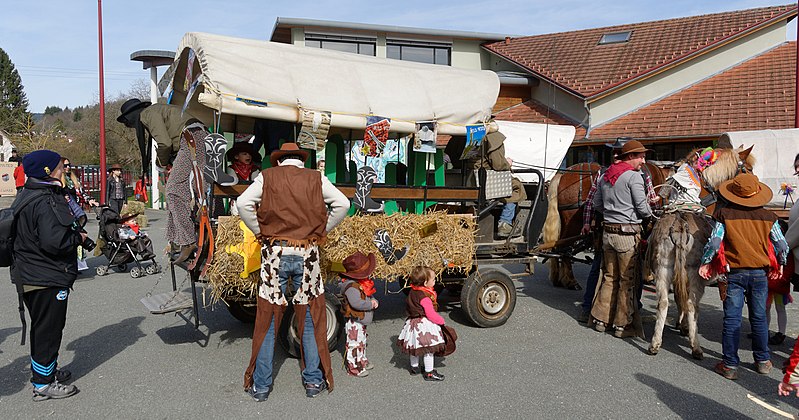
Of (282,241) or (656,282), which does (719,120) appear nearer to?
(656,282)

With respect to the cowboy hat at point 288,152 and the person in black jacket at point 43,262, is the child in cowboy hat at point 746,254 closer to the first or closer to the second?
the cowboy hat at point 288,152

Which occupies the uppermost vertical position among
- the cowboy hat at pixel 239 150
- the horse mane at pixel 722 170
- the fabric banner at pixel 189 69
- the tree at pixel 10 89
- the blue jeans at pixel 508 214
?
the tree at pixel 10 89

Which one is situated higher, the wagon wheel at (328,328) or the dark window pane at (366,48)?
the dark window pane at (366,48)

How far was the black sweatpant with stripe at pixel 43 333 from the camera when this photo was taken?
4.34m

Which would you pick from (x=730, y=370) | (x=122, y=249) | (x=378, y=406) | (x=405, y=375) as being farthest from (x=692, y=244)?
(x=122, y=249)

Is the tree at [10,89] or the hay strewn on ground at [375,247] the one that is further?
A: the tree at [10,89]

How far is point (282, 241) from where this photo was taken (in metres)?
4.34

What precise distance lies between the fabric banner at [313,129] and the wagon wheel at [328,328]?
1.46 m

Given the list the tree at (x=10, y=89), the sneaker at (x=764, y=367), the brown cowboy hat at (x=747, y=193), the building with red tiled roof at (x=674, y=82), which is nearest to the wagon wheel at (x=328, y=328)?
the brown cowboy hat at (x=747, y=193)

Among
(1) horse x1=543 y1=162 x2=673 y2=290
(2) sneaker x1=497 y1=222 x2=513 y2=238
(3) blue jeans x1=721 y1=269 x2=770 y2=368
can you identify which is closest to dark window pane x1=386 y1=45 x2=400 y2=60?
(1) horse x1=543 y1=162 x2=673 y2=290

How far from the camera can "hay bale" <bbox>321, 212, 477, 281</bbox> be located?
5.33 metres

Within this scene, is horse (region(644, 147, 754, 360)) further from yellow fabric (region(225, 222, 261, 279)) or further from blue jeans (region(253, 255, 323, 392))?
yellow fabric (region(225, 222, 261, 279))

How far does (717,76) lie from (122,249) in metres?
16.5

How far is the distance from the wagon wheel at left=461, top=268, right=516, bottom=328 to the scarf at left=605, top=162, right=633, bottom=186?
1553 mm
